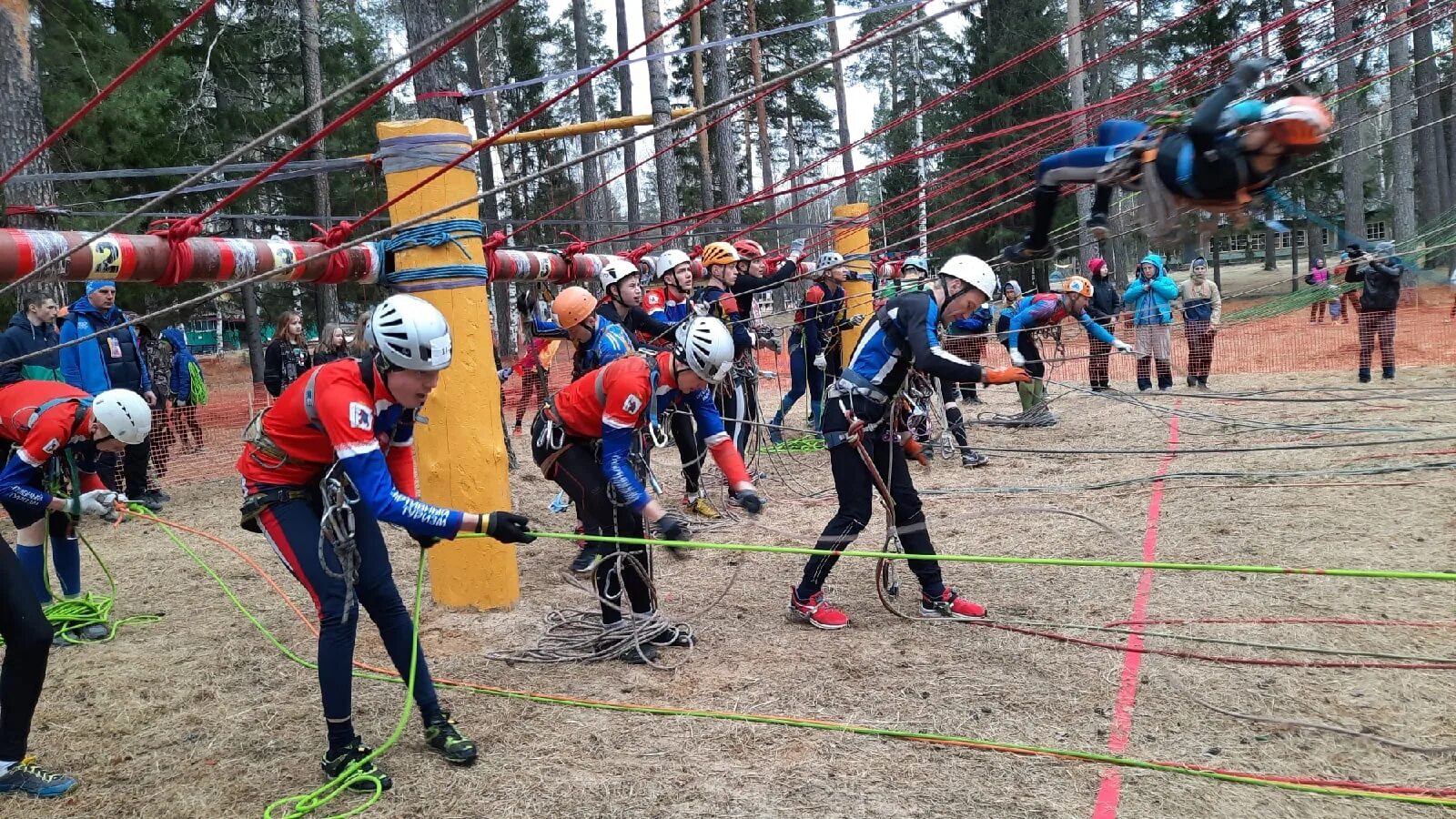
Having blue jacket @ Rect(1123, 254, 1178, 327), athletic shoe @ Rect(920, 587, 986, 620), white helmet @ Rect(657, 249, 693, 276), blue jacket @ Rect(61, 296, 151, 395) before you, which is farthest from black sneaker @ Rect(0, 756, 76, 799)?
blue jacket @ Rect(1123, 254, 1178, 327)

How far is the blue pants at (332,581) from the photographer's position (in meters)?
3.38

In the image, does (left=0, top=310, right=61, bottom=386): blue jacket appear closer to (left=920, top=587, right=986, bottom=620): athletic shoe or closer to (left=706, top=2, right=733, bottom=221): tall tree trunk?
(left=920, top=587, right=986, bottom=620): athletic shoe

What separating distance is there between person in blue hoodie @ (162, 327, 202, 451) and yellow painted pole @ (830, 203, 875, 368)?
24.6ft

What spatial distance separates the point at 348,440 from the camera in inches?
124

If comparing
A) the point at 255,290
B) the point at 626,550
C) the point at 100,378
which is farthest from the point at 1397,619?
the point at 255,290

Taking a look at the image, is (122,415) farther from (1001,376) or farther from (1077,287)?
(1077,287)

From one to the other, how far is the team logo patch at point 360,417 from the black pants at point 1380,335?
12.7 metres

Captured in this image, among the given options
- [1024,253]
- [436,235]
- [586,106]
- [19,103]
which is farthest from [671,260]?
[586,106]

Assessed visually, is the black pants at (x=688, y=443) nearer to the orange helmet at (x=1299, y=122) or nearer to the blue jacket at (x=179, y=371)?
the orange helmet at (x=1299, y=122)

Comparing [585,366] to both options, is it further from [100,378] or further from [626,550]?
[100,378]

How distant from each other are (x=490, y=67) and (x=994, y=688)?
87.6ft

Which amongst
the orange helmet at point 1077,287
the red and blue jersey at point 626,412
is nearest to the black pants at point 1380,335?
the orange helmet at point 1077,287

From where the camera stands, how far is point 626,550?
190 inches

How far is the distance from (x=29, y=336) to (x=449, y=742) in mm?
6382
